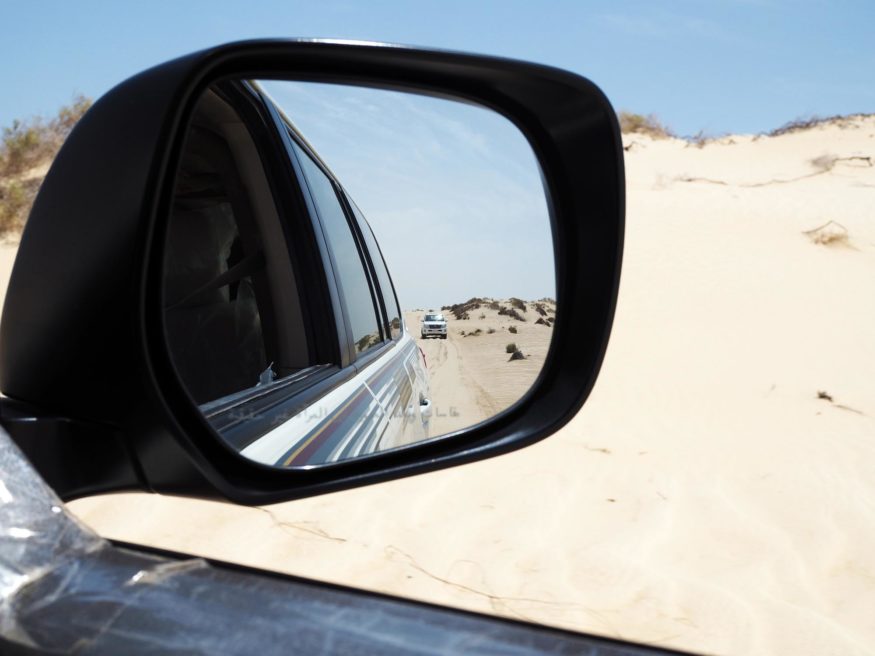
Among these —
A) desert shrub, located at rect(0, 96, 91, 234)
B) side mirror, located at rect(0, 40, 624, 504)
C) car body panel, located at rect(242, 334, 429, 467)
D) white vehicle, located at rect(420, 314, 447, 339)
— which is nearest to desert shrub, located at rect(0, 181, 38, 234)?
desert shrub, located at rect(0, 96, 91, 234)

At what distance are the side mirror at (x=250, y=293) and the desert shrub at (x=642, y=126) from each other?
3339 centimetres

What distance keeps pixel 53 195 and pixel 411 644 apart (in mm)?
736

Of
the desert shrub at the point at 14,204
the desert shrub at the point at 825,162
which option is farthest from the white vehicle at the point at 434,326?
the desert shrub at the point at 825,162

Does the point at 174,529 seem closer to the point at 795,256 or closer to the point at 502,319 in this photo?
the point at 502,319

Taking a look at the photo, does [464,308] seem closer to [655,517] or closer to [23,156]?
[655,517]

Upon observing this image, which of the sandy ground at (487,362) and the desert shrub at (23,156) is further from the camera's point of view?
the desert shrub at (23,156)

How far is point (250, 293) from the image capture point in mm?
2150

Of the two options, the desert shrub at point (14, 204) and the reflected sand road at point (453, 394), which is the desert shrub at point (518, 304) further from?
the desert shrub at point (14, 204)

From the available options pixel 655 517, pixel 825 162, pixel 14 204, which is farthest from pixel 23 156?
pixel 825 162

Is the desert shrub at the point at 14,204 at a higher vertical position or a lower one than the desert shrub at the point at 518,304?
higher

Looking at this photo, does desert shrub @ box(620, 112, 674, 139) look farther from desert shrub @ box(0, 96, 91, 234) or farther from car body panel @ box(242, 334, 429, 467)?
car body panel @ box(242, 334, 429, 467)

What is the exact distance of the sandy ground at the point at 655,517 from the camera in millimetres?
4156

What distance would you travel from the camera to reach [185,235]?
75.5 inches

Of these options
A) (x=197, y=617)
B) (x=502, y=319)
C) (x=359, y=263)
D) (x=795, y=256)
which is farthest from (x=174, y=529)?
(x=795, y=256)
